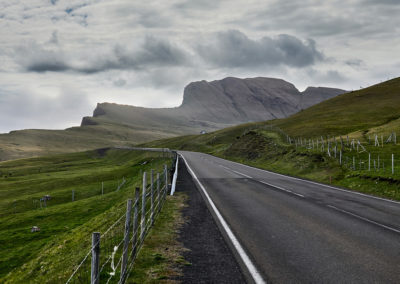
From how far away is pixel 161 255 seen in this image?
8.15 metres

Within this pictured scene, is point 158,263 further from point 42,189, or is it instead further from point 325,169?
point 42,189

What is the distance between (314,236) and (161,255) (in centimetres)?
453

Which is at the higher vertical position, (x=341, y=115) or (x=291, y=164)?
(x=341, y=115)

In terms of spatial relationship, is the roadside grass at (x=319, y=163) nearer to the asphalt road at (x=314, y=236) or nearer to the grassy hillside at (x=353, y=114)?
the asphalt road at (x=314, y=236)

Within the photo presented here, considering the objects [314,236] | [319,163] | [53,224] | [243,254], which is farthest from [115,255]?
[53,224]

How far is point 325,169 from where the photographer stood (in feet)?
104

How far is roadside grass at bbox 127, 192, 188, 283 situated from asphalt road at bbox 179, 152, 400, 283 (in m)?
1.58

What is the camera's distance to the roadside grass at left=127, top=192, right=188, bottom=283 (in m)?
6.82

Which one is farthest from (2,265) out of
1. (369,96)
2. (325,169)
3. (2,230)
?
(369,96)

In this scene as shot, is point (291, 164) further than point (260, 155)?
No

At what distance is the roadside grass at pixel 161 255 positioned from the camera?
6819 mm

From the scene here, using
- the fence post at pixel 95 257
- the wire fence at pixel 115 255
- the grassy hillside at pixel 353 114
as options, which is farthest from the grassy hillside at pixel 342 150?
the fence post at pixel 95 257

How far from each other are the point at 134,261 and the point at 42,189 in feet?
224

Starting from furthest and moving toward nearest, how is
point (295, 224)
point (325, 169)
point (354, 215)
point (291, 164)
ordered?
point (291, 164), point (325, 169), point (354, 215), point (295, 224)
